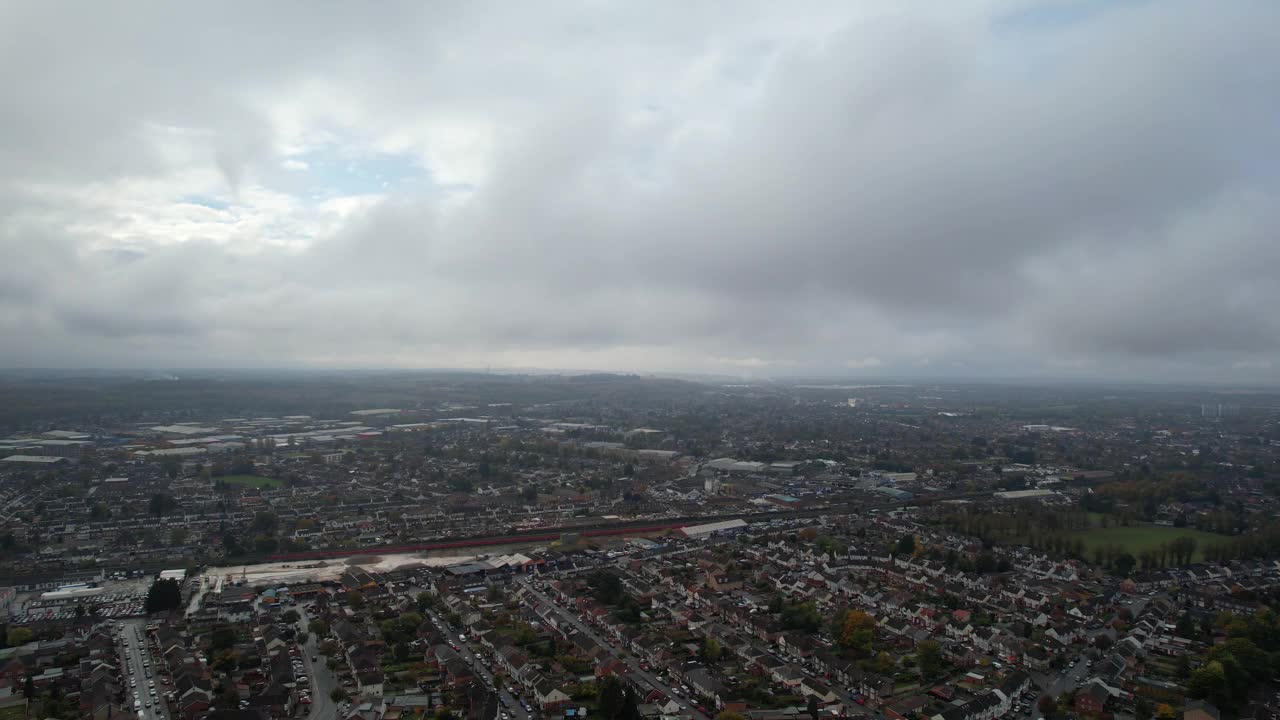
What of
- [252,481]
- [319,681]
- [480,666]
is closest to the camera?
[319,681]

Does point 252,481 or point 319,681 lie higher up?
point 252,481

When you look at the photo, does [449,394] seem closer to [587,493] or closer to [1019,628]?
[587,493]

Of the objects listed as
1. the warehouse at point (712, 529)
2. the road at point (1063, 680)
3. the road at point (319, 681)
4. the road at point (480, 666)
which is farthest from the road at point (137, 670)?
the warehouse at point (712, 529)

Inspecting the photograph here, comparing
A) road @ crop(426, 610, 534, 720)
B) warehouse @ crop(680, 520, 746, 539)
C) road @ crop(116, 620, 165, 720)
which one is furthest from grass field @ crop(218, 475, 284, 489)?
road @ crop(426, 610, 534, 720)

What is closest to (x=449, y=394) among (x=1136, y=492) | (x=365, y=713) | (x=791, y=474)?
(x=791, y=474)

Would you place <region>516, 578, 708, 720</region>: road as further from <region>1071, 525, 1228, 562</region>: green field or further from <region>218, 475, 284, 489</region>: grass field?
<region>218, 475, 284, 489</region>: grass field

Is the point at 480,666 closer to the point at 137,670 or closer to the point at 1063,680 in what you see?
the point at 137,670

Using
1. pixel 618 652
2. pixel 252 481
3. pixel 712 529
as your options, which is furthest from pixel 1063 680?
pixel 252 481
